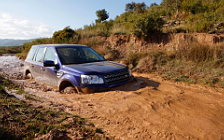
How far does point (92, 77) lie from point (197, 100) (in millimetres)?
2749

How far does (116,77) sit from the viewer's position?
165 inches

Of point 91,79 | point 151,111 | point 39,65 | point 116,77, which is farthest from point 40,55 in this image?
point 151,111

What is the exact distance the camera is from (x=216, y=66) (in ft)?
20.0

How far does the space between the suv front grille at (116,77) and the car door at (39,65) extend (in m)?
2.52

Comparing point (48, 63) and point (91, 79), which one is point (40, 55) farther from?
point (91, 79)

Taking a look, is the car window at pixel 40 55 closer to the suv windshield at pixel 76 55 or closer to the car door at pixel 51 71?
the car door at pixel 51 71

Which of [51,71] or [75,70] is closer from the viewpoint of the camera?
[75,70]

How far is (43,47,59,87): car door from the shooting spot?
4578 millimetres

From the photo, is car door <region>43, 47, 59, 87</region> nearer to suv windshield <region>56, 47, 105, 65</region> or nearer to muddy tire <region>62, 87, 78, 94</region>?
suv windshield <region>56, 47, 105, 65</region>

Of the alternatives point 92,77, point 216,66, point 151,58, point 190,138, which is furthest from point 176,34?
point 190,138

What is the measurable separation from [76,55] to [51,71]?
3.04ft

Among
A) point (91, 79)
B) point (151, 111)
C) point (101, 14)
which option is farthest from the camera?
point (101, 14)

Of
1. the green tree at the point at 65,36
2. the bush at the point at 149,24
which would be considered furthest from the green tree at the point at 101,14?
the bush at the point at 149,24

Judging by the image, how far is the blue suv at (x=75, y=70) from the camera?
3.91m
